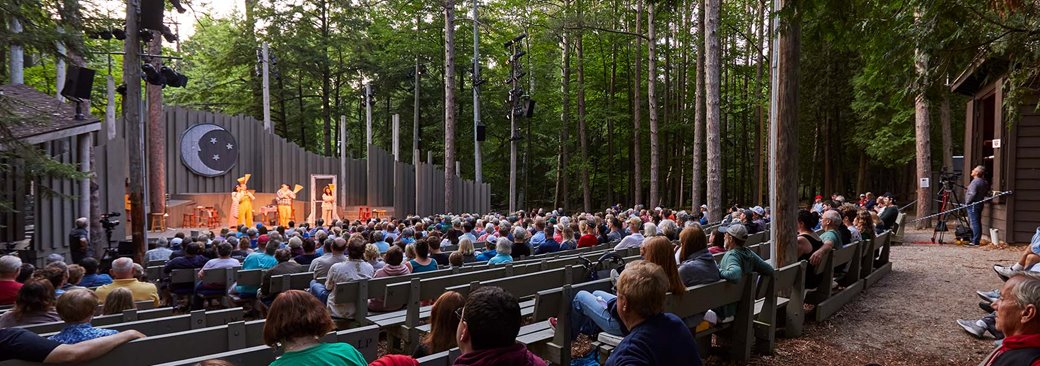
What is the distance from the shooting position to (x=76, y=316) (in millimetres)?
3062

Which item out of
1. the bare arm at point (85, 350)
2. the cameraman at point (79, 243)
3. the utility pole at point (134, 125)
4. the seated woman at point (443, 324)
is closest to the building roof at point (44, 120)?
the utility pole at point (134, 125)

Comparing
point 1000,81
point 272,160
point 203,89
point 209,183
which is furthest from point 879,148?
point 203,89

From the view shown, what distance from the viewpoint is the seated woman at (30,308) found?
3.58 metres

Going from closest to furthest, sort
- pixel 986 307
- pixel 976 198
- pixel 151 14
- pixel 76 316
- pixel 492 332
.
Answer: pixel 492 332
pixel 76 316
pixel 986 307
pixel 151 14
pixel 976 198

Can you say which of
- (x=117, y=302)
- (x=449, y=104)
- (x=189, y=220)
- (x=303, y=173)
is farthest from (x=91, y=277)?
(x=303, y=173)

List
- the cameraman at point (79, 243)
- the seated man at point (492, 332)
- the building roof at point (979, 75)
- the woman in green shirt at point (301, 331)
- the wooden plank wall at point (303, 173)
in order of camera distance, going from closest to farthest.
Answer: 1. the seated man at point (492, 332)
2. the woman in green shirt at point (301, 331)
3. the cameraman at point (79, 243)
4. the building roof at point (979, 75)
5. the wooden plank wall at point (303, 173)

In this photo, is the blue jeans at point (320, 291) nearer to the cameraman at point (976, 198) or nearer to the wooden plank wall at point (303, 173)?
the cameraman at point (976, 198)

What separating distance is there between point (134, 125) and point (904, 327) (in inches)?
396

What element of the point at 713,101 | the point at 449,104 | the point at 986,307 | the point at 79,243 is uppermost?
the point at 449,104

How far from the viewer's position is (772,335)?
455 cm

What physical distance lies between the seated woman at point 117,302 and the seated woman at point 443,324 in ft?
8.91

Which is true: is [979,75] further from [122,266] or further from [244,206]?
[244,206]

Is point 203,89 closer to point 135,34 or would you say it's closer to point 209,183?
point 209,183

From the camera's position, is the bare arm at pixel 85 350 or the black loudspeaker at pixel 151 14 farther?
the black loudspeaker at pixel 151 14
